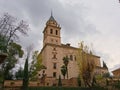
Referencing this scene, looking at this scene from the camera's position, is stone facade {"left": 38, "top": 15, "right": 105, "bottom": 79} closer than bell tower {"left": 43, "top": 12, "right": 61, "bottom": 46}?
Yes

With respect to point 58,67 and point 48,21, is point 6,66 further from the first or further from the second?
point 48,21

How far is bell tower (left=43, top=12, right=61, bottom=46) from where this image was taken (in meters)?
45.0

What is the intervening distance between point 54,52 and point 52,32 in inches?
231

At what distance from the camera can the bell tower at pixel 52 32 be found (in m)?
45.0

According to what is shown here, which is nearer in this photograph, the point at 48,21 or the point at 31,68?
the point at 31,68

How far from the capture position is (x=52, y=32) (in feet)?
152

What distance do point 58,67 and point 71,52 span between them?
615 cm

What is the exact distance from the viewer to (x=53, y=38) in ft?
149

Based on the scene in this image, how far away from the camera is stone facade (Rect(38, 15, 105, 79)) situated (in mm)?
42000

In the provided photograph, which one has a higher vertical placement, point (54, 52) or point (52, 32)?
point (52, 32)

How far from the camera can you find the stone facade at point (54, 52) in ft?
138

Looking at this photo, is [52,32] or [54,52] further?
[52,32]

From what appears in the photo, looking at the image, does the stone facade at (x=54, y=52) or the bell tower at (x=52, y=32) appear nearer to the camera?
the stone facade at (x=54, y=52)

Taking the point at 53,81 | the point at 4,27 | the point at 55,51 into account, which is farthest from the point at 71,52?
the point at 4,27
